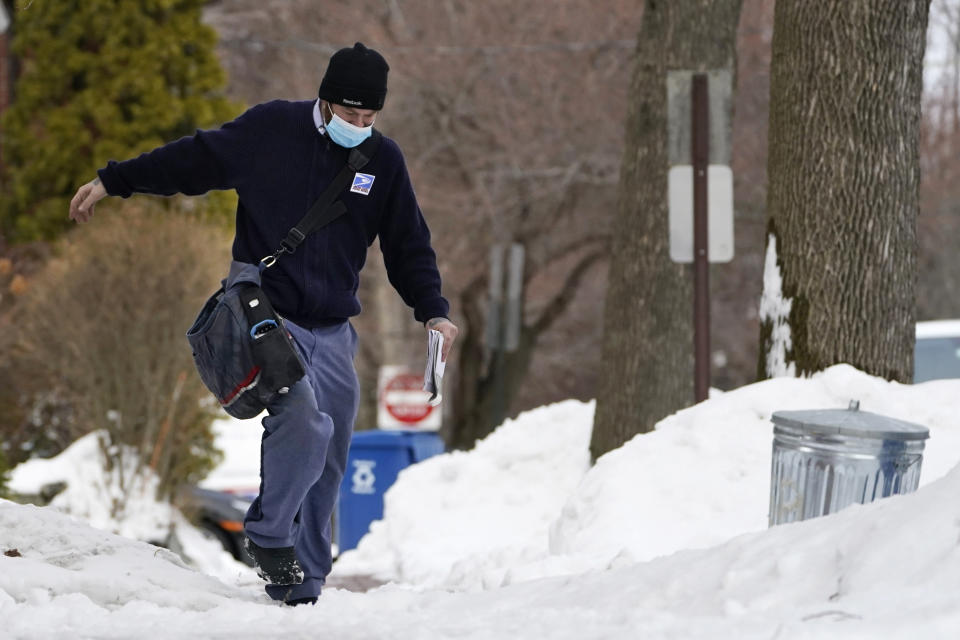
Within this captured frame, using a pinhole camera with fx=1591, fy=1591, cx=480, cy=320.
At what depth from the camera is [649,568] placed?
430 centimetres

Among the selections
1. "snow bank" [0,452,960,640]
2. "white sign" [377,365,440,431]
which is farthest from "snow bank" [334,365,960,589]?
"white sign" [377,365,440,431]

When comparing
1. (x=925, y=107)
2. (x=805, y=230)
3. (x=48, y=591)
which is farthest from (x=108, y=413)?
(x=925, y=107)

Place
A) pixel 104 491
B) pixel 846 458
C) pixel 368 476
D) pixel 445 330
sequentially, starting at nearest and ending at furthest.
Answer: pixel 445 330 < pixel 846 458 < pixel 368 476 < pixel 104 491

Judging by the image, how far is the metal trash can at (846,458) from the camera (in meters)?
5.35

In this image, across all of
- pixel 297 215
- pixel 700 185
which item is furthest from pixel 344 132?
pixel 700 185

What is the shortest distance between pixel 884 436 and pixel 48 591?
274cm

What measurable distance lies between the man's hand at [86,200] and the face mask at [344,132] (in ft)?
2.43

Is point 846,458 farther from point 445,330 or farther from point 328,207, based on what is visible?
point 328,207

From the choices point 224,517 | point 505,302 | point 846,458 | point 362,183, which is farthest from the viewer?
point 505,302

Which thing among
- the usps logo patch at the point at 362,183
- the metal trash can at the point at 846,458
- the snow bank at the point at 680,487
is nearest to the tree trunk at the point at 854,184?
the snow bank at the point at 680,487

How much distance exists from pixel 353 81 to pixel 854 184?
10.5 feet

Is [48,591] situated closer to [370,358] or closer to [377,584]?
[377,584]

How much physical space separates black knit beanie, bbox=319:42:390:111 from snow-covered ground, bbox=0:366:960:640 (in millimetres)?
1486

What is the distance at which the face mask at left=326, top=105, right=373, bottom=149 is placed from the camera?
15.8ft
